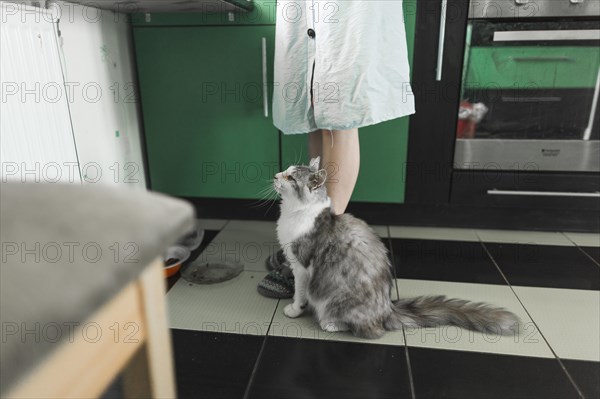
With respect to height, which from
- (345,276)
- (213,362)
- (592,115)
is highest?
(592,115)

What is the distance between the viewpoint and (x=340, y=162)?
59.4 inches

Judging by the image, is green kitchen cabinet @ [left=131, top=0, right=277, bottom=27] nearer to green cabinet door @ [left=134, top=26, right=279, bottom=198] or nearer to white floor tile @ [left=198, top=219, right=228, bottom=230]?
green cabinet door @ [left=134, top=26, right=279, bottom=198]

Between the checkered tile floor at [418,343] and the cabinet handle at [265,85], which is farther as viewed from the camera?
the cabinet handle at [265,85]

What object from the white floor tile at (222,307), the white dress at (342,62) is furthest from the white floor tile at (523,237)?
the white floor tile at (222,307)

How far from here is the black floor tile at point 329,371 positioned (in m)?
1.06

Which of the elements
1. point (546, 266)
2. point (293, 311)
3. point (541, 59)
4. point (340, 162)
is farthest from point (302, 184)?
point (541, 59)

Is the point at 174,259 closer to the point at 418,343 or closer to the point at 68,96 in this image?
the point at 68,96

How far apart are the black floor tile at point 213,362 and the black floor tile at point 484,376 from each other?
17.3 inches

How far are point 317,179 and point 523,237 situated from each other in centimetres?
117

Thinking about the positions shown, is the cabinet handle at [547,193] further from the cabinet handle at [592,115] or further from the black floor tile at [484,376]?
the black floor tile at [484,376]

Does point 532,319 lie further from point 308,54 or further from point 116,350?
point 116,350

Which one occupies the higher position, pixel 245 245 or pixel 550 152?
pixel 550 152

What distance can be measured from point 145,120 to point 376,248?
1.26 meters

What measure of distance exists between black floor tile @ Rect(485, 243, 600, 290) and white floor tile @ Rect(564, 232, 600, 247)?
0.26 ft
